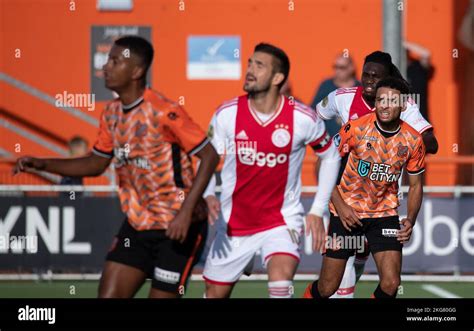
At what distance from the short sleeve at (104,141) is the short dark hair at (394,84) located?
180 cm

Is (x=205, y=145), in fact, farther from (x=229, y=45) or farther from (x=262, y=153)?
(x=229, y=45)

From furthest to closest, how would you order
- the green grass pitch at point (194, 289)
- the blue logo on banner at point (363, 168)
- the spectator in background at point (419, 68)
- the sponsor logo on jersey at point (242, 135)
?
the spectator in background at point (419, 68)
the green grass pitch at point (194, 289)
the sponsor logo on jersey at point (242, 135)
the blue logo on banner at point (363, 168)

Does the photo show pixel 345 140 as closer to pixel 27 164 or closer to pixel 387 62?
pixel 387 62

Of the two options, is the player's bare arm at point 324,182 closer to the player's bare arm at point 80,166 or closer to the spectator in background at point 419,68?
the player's bare arm at point 80,166

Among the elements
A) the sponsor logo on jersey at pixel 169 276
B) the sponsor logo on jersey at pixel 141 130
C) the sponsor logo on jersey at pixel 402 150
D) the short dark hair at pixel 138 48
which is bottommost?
the sponsor logo on jersey at pixel 169 276

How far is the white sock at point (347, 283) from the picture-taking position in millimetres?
8500

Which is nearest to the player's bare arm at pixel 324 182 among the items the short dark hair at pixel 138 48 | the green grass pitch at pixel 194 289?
the short dark hair at pixel 138 48

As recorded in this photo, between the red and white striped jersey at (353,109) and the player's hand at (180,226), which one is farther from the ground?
the red and white striped jersey at (353,109)

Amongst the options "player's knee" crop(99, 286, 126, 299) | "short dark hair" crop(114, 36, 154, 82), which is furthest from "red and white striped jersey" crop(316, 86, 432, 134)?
"player's knee" crop(99, 286, 126, 299)

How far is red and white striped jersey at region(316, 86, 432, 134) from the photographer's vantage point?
7656 millimetres

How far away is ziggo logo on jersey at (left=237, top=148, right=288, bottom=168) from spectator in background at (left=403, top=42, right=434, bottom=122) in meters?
3.84

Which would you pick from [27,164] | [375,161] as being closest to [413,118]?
[375,161]

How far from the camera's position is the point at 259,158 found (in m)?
7.91

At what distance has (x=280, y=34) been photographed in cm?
1510
